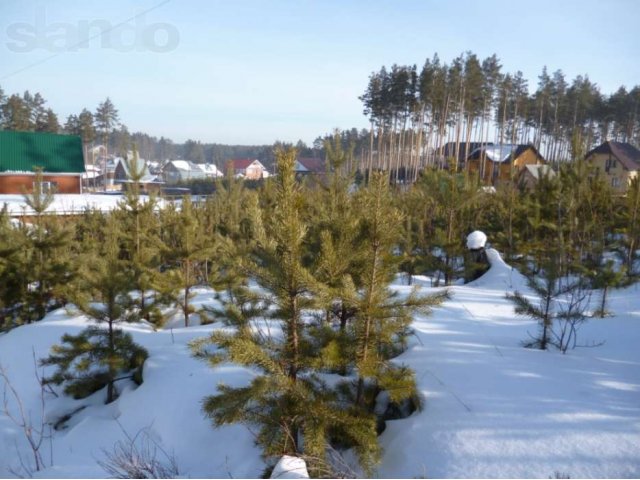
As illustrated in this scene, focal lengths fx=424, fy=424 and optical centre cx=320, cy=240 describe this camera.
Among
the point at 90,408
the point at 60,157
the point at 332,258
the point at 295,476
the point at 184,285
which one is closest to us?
the point at 295,476

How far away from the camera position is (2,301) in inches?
361

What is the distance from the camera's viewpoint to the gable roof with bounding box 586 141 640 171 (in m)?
35.2

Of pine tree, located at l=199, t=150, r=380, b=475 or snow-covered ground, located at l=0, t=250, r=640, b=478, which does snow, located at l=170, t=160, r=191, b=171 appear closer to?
snow-covered ground, located at l=0, t=250, r=640, b=478

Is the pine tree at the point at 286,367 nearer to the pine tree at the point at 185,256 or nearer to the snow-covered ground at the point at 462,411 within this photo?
the snow-covered ground at the point at 462,411

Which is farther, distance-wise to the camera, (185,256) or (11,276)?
(11,276)

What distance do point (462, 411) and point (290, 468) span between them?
68.0 inches

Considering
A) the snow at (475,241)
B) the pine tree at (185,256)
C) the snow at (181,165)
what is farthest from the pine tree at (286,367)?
the snow at (181,165)

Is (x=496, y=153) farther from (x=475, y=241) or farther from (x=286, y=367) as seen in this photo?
(x=286, y=367)

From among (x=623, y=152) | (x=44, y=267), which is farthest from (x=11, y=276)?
(x=623, y=152)

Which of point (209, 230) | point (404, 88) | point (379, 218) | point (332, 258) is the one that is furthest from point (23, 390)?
point (404, 88)

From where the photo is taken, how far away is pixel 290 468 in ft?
10.2

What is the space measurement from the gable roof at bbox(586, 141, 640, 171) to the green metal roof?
128 ft

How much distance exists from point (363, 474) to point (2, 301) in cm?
913

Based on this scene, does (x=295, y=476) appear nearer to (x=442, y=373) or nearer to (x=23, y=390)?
(x=442, y=373)
